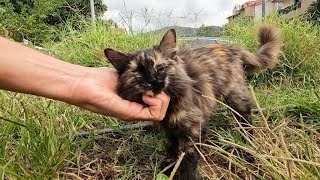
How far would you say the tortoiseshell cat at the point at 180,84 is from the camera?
252 cm

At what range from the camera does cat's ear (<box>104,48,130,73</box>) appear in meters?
2.66

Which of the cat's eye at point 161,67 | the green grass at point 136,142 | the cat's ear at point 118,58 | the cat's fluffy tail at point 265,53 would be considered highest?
the cat's ear at point 118,58

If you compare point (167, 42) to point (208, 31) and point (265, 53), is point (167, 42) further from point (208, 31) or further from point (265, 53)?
point (208, 31)

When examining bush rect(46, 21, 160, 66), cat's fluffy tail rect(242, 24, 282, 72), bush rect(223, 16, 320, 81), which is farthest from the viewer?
bush rect(46, 21, 160, 66)

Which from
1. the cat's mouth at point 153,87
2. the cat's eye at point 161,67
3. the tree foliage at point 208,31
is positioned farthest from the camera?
the tree foliage at point 208,31

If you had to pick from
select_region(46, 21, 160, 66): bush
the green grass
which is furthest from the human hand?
select_region(46, 21, 160, 66): bush

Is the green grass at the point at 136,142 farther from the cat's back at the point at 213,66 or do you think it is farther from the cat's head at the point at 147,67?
the cat's head at the point at 147,67

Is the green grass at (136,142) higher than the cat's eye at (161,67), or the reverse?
the cat's eye at (161,67)

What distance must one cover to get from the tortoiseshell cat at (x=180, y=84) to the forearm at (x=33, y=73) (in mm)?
498

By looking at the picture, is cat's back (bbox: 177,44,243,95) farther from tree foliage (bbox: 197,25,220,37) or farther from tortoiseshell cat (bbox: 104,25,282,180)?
tree foliage (bbox: 197,25,220,37)

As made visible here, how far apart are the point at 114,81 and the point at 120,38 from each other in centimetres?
323

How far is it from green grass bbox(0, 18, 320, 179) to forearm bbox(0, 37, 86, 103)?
13.5 inches

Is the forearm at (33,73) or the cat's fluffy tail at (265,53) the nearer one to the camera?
the forearm at (33,73)

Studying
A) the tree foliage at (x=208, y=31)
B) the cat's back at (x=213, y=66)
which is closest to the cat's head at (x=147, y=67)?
the cat's back at (x=213, y=66)
